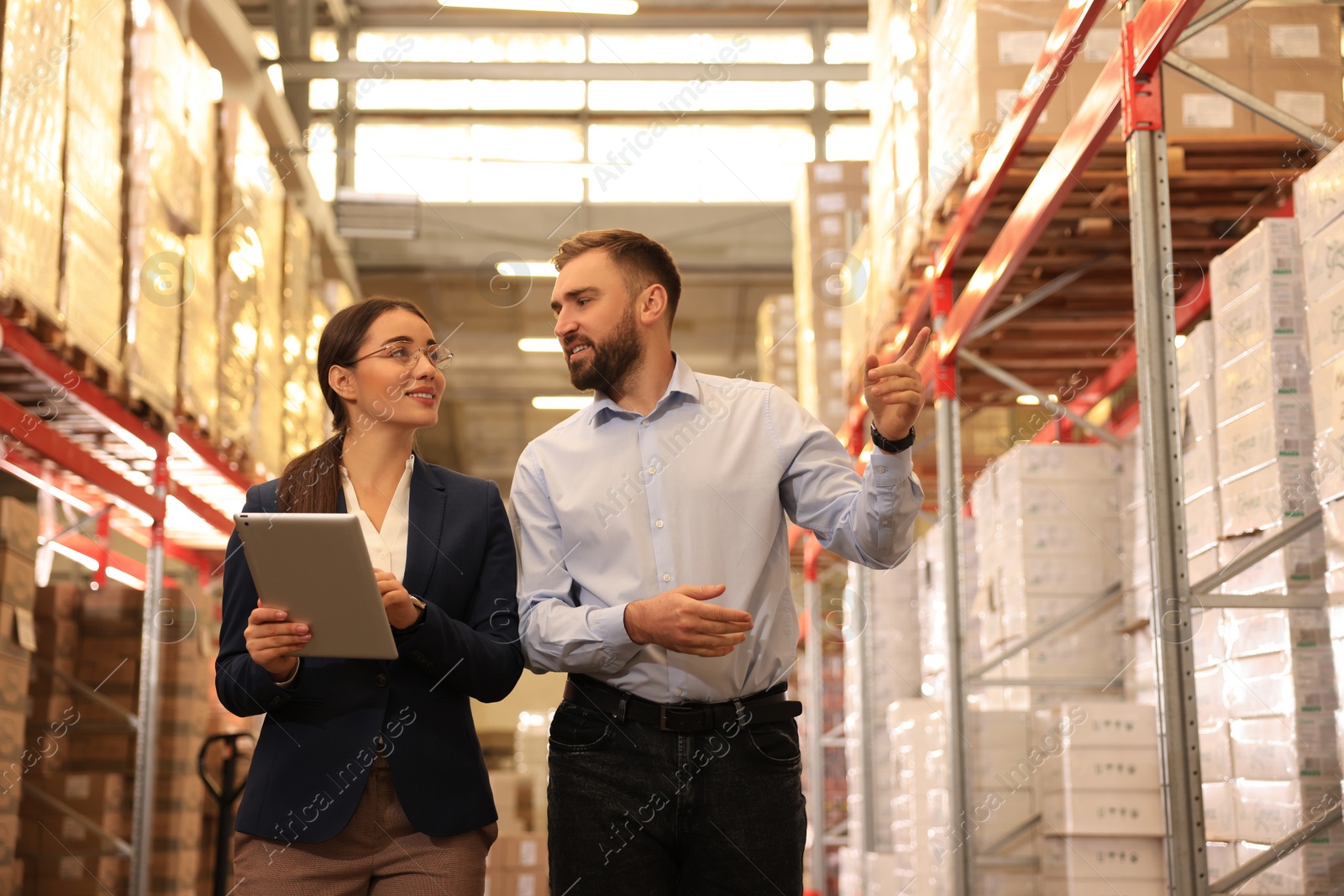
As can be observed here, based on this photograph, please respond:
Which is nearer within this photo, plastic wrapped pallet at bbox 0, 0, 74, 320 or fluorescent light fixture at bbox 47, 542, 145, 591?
plastic wrapped pallet at bbox 0, 0, 74, 320

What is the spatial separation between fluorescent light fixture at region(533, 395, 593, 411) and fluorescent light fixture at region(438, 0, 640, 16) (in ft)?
19.7

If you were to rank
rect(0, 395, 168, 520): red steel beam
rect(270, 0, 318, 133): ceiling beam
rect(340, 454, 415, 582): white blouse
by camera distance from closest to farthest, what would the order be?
1. rect(340, 454, 415, 582): white blouse
2. rect(0, 395, 168, 520): red steel beam
3. rect(270, 0, 318, 133): ceiling beam

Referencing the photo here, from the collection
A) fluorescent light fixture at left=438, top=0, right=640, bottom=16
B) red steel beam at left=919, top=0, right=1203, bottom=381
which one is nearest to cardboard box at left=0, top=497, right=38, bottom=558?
red steel beam at left=919, top=0, right=1203, bottom=381

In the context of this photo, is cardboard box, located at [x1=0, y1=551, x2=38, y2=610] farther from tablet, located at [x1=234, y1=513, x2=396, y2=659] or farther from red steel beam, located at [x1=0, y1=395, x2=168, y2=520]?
tablet, located at [x1=234, y1=513, x2=396, y2=659]

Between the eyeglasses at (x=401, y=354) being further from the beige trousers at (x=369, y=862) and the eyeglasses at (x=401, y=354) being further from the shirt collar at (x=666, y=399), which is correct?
the beige trousers at (x=369, y=862)

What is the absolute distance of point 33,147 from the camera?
242 inches

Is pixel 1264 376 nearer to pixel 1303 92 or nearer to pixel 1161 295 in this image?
pixel 1161 295

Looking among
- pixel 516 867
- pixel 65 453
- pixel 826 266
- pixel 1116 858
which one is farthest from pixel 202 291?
pixel 1116 858

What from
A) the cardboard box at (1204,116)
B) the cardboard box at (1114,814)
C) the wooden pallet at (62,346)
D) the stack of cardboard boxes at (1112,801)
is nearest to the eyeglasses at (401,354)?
the cardboard box at (1204,116)

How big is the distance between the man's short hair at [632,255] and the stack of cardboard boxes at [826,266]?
7.32m

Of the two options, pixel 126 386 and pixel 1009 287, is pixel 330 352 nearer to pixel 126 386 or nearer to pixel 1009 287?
pixel 1009 287

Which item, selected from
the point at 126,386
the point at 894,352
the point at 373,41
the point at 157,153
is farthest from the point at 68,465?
the point at 373,41

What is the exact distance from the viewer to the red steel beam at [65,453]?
6.35m

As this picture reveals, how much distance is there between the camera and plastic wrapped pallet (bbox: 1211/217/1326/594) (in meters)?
3.90
